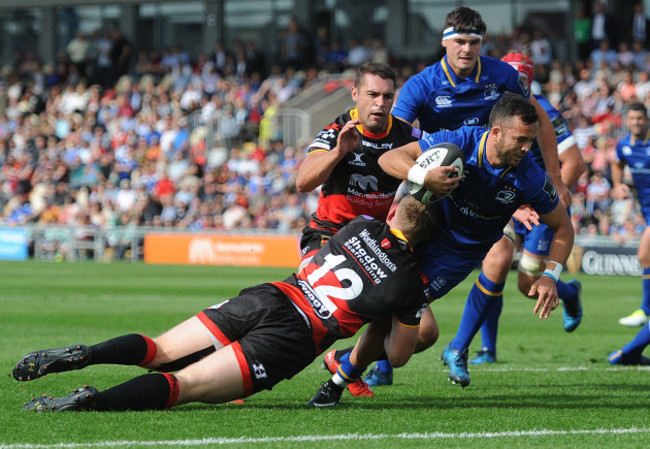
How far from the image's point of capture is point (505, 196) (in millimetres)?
6176

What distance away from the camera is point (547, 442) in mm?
5094

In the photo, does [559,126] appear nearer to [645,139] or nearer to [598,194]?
[645,139]

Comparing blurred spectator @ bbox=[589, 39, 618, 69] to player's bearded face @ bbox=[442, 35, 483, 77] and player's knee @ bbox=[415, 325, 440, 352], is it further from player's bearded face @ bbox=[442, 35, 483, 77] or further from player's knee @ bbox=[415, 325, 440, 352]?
player's knee @ bbox=[415, 325, 440, 352]

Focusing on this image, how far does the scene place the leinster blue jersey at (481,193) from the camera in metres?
6.10

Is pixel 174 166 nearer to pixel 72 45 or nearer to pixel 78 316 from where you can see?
pixel 72 45

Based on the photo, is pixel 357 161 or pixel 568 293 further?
pixel 568 293

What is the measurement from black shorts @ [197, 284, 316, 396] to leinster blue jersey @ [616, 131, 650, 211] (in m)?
7.61

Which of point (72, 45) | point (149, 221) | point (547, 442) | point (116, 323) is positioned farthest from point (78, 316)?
point (72, 45)

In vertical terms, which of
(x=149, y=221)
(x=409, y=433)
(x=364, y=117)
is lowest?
(x=149, y=221)

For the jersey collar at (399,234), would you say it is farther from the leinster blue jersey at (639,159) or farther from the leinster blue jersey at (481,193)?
the leinster blue jersey at (639,159)

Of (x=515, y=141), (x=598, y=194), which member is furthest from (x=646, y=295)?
(x=598, y=194)

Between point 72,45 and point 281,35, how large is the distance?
8.76 meters

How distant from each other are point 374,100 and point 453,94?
1.22 m

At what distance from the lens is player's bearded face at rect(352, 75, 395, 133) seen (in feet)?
21.6
